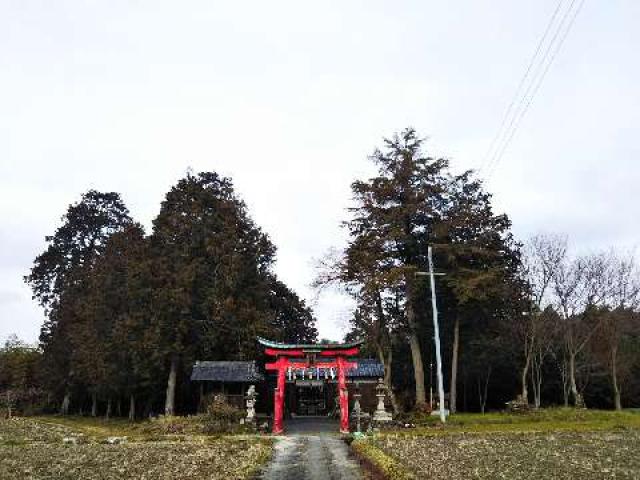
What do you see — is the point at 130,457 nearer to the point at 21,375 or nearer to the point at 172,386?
the point at 172,386

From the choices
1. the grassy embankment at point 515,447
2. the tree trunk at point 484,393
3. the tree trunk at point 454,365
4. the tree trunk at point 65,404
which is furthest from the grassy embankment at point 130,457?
the tree trunk at point 484,393

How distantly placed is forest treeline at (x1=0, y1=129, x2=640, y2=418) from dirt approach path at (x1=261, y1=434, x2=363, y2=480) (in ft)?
34.3

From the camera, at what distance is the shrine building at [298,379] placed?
26.3m

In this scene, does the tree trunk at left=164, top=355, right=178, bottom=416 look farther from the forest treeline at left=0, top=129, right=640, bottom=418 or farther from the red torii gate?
the red torii gate

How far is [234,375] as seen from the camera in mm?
30391

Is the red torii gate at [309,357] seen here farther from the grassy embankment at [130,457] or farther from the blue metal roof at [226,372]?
the grassy embankment at [130,457]

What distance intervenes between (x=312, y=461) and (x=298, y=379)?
1925cm

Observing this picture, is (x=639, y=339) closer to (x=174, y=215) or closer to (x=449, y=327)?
(x=449, y=327)

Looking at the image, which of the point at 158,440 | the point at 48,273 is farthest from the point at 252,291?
the point at 48,273

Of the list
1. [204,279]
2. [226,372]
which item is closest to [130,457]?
[226,372]

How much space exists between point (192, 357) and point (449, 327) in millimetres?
15163

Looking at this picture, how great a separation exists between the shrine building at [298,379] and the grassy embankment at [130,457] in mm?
5129

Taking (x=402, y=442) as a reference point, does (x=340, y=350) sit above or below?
above

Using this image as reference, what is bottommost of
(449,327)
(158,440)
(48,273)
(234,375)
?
(158,440)
